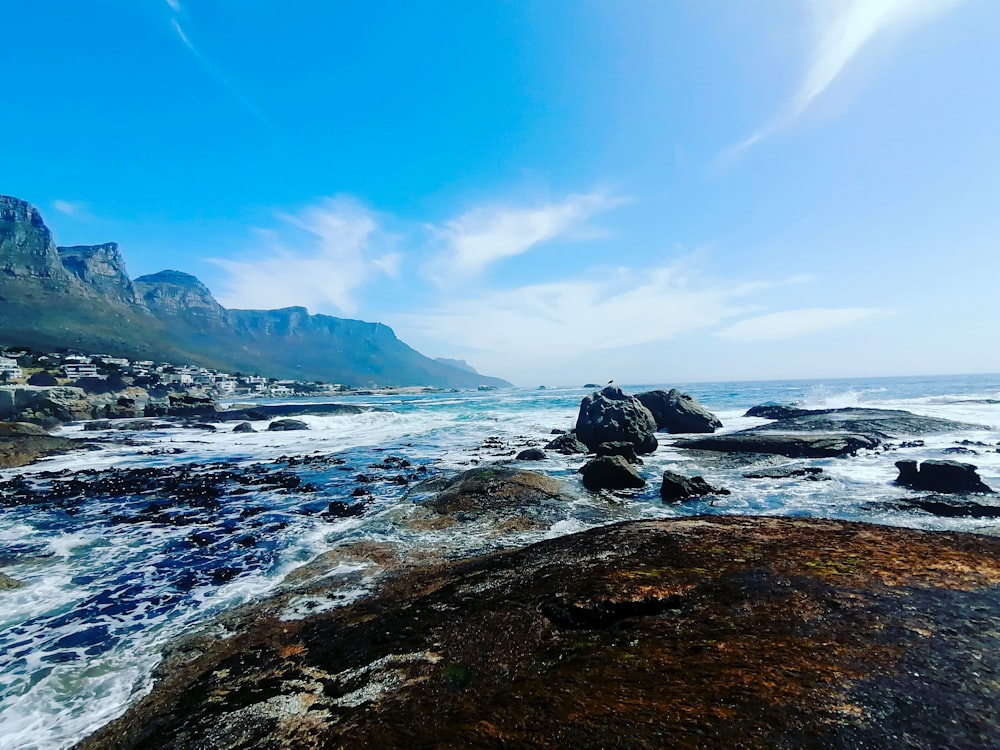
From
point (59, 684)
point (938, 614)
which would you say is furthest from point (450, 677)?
point (59, 684)

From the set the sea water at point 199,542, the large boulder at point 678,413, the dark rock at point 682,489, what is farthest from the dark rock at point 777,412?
the dark rock at point 682,489

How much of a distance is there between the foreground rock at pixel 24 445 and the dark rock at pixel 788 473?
141 ft

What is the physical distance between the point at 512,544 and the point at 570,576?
5.08 m

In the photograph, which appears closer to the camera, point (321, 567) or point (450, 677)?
point (450, 677)

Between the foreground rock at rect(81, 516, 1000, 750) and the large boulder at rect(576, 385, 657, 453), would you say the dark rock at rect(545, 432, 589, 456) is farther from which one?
the foreground rock at rect(81, 516, 1000, 750)

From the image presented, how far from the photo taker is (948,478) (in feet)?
56.9

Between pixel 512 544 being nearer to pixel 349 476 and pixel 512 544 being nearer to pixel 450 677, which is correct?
pixel 450 677

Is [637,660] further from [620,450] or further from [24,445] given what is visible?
[24,445]

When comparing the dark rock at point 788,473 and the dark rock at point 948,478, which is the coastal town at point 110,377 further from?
the dark rock at point 948,478

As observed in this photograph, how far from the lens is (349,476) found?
81.8 ft

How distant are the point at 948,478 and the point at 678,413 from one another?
2536 cm

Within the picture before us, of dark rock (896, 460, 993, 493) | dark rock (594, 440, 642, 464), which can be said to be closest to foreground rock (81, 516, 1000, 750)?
dark rock (896, 460, 993, 493)

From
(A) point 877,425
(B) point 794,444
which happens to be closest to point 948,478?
(B) point 794,444

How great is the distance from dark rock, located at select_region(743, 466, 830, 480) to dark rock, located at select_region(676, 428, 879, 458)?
Answer: 4019 millimetres
